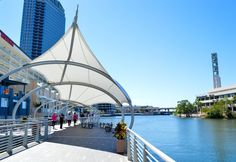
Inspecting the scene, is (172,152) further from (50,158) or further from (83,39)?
(50,158)

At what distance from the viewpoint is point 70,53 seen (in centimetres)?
1234

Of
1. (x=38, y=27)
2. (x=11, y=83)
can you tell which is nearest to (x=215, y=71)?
(x=38, y=27)

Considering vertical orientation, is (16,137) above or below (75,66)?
below

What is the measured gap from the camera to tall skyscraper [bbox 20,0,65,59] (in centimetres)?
11906

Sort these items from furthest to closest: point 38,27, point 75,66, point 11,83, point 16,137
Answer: point 38,27
point 11,83
point 75,66
point 16,137

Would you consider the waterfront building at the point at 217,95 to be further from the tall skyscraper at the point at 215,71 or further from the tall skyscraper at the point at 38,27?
the tall skyscraper at the point at 38,27

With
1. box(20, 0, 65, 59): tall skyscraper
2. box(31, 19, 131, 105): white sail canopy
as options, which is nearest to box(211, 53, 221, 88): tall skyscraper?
box(20, 0, 65, 59): tall skyscraper

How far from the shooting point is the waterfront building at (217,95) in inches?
3244

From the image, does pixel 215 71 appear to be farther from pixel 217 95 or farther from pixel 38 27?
pixel 38 27

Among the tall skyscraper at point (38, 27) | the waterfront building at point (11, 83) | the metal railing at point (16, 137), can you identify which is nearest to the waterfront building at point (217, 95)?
the waterfront building at point (11, 83)

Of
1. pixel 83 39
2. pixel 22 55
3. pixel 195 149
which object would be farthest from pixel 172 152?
pixel 22 55

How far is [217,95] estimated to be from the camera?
90.7m

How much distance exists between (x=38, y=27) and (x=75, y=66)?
118 metres

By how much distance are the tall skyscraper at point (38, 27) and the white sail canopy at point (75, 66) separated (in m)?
109
